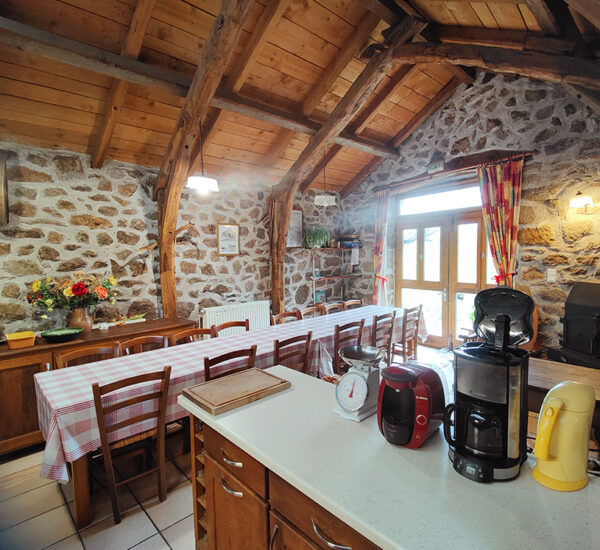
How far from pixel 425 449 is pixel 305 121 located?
11.7 ft

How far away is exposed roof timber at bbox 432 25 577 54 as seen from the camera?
2.36 meters

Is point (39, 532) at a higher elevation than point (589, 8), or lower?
lower

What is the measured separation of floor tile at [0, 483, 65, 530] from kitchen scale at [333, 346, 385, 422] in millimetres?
1997

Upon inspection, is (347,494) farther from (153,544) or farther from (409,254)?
(409,254)

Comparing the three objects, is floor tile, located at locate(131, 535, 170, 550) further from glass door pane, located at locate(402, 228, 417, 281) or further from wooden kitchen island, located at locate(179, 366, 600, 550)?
glass door pane, located at locate(402, 228, 417, 281)

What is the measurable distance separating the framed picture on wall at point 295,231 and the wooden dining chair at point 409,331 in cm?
212

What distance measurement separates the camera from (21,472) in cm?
229

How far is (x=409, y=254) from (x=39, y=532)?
492 centimetres

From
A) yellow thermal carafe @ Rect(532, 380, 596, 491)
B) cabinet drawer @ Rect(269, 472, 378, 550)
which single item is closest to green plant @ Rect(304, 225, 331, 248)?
cabinet drawer @ Rect(269, 472, 378, 550)

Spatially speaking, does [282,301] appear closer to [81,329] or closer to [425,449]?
[81,329]

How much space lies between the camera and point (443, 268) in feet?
15.4

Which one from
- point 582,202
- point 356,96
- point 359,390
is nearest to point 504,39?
point 356,96

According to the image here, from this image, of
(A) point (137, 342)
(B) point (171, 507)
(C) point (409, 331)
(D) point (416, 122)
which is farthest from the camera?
(D) point (416, 122)

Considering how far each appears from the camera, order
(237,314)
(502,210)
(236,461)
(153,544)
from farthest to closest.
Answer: (237,314), (502,210), (153,544), (236,461)
